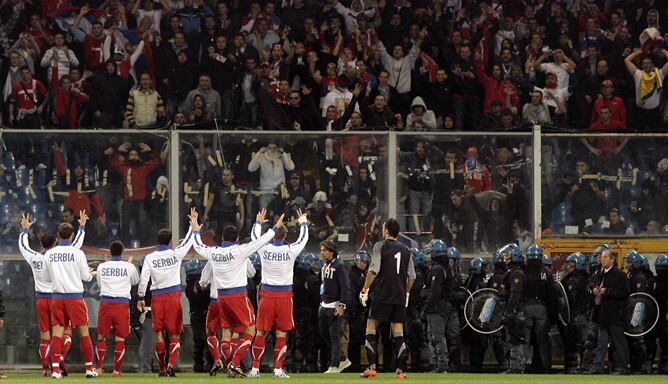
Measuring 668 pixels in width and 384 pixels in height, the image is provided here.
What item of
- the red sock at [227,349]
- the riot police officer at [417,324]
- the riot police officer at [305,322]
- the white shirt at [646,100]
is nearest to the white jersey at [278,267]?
the red sock at [227,349]

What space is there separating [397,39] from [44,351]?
996 cm

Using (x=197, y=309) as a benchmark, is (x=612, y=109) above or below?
above

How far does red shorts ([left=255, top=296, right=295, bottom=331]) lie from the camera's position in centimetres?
2011

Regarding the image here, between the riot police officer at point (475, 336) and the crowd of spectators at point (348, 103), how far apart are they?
85 centimetres

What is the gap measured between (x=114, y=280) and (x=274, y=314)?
245 cm

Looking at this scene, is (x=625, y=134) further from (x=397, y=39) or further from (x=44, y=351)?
(x=44, y=351)

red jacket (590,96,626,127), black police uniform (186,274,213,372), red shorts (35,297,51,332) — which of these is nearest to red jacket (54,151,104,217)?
black police uniform (186,274,213,372)

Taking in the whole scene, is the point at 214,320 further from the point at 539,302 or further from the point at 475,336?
the point at 539,302

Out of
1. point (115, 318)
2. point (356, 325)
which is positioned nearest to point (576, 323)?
point (356, 325)

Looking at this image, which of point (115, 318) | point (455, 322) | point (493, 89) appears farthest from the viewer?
point (493, 89)

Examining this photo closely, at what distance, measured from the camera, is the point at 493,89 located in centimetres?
2683

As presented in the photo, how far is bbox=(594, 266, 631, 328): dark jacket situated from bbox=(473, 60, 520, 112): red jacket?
17.3 ft

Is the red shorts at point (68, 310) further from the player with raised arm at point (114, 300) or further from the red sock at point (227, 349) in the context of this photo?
the red sock at point (227, 349)

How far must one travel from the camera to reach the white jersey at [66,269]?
20328 mm
